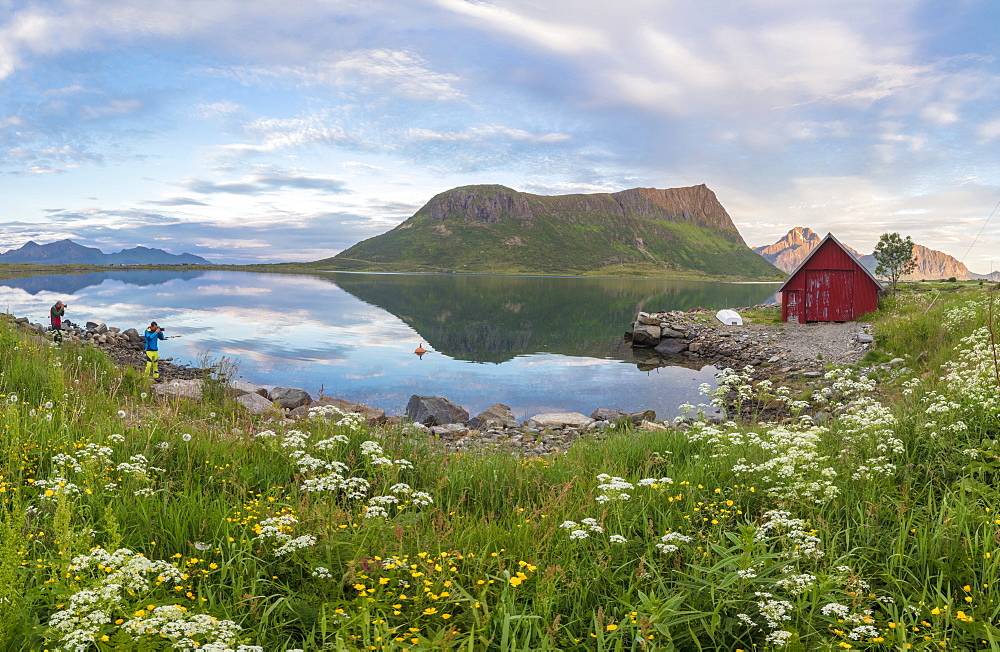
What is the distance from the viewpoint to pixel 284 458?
265 inches

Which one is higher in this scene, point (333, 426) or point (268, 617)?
point (333, 426)

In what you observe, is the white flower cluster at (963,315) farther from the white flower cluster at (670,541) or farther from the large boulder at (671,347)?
the white flower cluster at (670,541)

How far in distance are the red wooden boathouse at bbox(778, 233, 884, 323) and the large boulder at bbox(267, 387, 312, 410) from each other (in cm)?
3584

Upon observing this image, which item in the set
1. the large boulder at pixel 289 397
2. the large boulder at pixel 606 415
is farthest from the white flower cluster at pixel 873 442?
the large boulder at pixel 289 397

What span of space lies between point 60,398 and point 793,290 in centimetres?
4297

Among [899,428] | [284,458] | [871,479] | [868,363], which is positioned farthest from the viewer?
[868,363]

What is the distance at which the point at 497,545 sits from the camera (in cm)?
479

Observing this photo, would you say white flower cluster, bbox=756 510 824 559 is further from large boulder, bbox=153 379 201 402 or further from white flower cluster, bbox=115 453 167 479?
large boulder, bbox=153 379 201 402

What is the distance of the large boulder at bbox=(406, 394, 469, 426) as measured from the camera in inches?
677

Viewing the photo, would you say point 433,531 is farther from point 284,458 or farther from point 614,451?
point 614,451

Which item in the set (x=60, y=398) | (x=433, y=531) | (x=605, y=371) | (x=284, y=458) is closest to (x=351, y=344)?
(x=605, y=371)

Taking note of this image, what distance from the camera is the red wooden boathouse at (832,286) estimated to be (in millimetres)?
37812

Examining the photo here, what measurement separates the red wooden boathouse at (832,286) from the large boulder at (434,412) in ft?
105

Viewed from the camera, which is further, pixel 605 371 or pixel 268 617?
pixel 605 371
